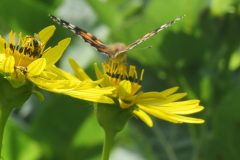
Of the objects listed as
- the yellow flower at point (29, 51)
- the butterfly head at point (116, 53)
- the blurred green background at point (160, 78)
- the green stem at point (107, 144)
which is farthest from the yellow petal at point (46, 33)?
the blurred green background at point (160, 78)

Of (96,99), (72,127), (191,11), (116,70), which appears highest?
(191,11)

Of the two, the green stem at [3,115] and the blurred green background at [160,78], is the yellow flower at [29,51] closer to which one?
the green stem at [3,115]

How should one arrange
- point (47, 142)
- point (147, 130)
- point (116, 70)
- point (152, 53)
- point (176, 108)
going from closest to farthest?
point (176, 108) → point (116, 70) → point (47, 142) → point (152, 53) → point (147, 130)

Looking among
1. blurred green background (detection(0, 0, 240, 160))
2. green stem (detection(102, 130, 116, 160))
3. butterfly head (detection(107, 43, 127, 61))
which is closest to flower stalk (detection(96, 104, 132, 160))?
green stem (detection(102, 130, 116, 160))

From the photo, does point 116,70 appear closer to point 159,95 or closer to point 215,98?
point 159,95

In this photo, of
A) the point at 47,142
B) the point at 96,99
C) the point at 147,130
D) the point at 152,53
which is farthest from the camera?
the point at 147,130

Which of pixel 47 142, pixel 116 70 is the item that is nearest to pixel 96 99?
pixel 116 70

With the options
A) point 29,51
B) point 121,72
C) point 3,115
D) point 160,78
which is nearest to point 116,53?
point 121,72

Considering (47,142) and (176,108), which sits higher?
(47,142)
